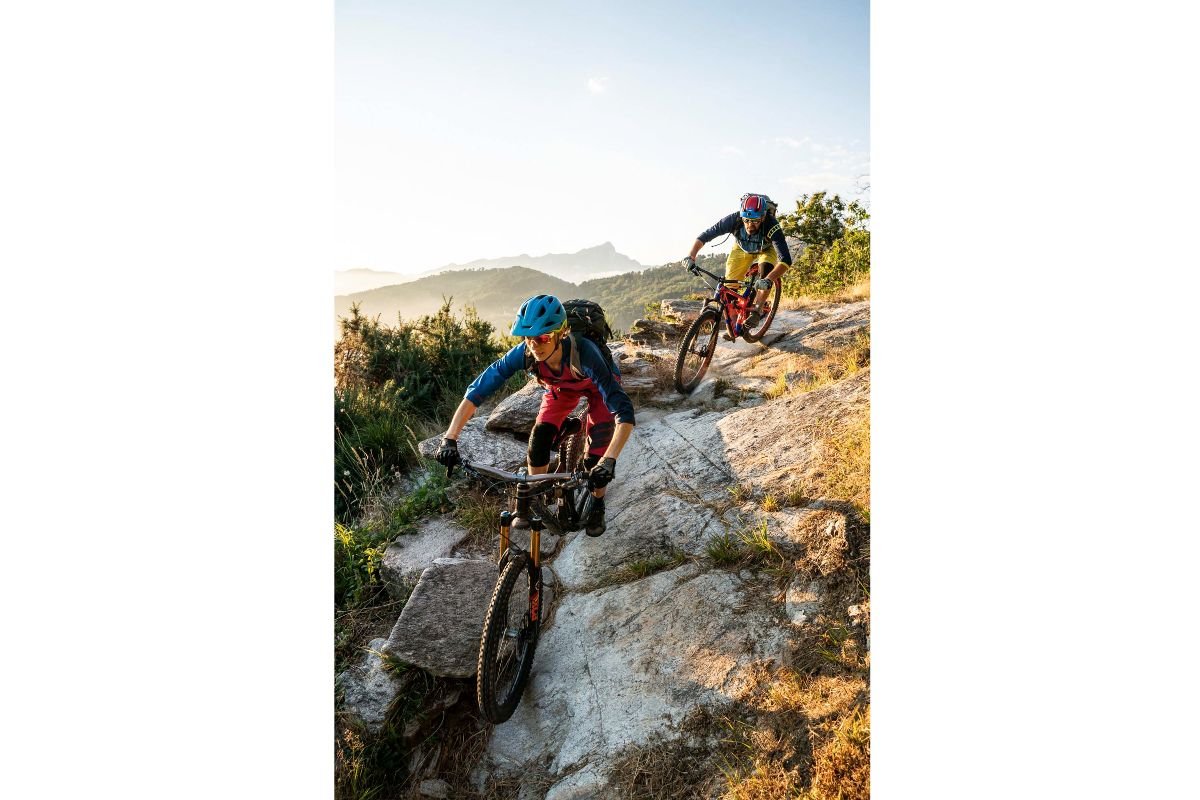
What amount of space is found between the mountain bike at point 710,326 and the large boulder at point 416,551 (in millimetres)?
2958

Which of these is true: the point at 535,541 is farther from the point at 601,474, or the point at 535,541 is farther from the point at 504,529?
the point at 601,474

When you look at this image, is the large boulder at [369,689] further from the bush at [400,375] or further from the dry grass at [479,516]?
the bush at [400,375]

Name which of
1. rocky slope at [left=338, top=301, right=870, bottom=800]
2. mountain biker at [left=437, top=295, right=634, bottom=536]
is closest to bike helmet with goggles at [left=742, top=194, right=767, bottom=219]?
rocky slope at [left=338, top=301, right=870, bottom=800]

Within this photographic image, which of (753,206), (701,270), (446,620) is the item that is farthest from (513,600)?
(753,206)

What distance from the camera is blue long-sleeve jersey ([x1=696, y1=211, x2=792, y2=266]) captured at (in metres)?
7.68

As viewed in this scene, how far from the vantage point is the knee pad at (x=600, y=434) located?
A: 177 inches

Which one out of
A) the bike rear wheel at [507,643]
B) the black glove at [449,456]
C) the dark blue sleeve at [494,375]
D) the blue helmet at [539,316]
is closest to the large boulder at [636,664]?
the bike rear wheel at [507,643]

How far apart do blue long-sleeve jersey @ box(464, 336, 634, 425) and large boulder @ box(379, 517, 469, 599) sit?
1.48 metres

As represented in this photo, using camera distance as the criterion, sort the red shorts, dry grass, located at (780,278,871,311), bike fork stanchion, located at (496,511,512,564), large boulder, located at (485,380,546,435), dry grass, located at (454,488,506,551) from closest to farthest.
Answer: bike fork stanchion, located at (496,511,512,564) → the red shorts → dry grass, located at (454,488,506,551) → large boulder, located at (485,380,546,435) → dry grass, located at (780,278,871,311)

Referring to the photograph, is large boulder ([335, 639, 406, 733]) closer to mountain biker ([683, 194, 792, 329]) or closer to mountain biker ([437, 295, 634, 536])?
mountain biker ([437, 295, 634, 536])
